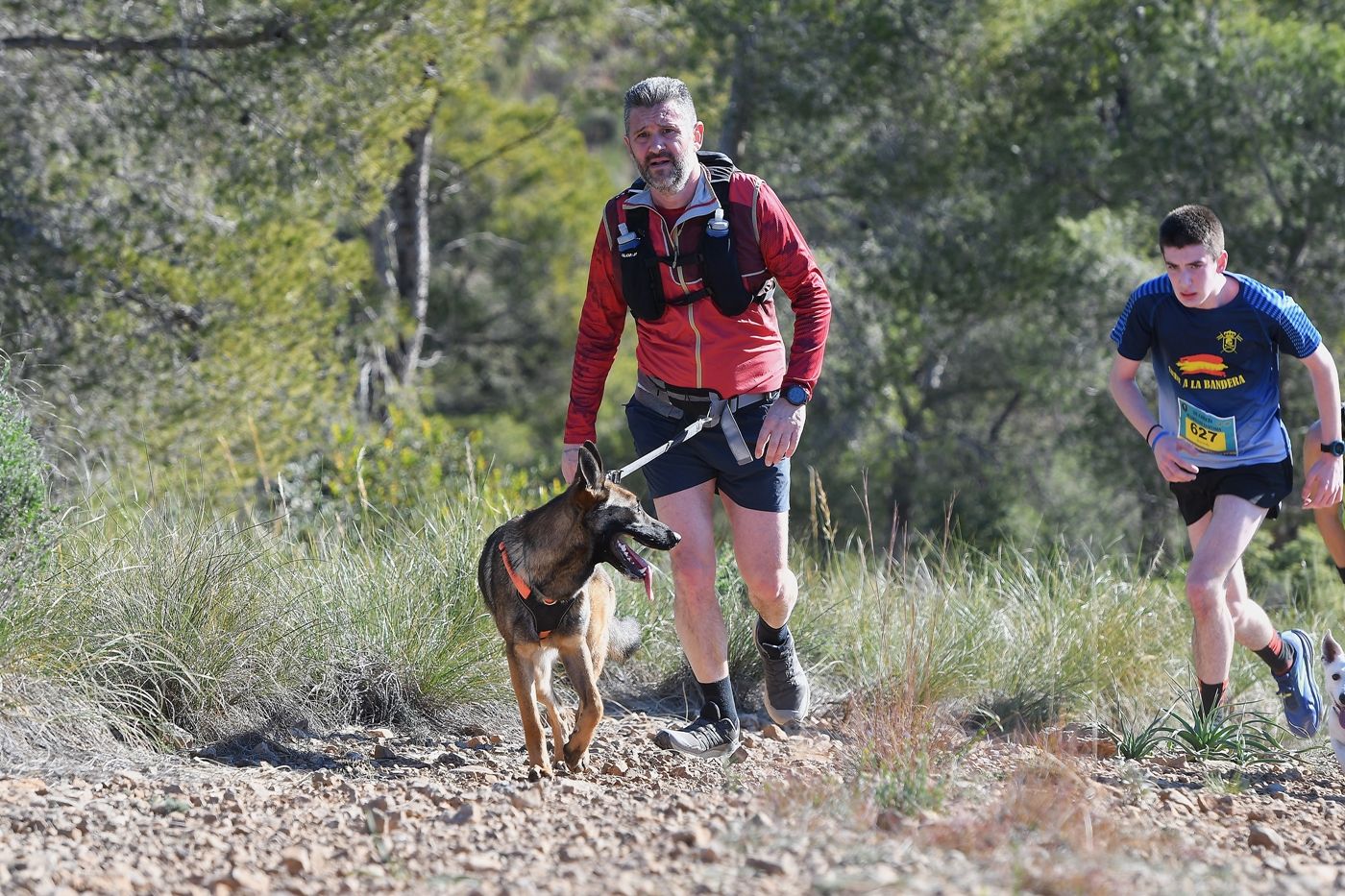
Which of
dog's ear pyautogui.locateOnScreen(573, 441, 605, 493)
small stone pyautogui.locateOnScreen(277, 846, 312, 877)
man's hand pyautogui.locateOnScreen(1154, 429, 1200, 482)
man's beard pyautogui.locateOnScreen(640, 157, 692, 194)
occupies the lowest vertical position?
small stone pyautogui.locateOnScreen(277, 846, 312, 877)

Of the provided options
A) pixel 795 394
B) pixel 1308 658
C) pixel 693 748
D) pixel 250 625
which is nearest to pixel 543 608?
pixel 693 748

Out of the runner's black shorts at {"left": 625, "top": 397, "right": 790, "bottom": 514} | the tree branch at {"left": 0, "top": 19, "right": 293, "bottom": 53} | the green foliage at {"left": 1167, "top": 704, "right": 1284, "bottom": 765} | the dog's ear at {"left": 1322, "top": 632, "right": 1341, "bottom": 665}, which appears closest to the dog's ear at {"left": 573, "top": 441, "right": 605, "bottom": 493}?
the runner's black shorts at {"left": 625, "top": 397, "right": 790, "bottom": 514}

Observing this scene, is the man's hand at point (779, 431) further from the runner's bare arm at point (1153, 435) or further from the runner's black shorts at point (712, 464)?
the runner's bare arm at point (1153, 435)

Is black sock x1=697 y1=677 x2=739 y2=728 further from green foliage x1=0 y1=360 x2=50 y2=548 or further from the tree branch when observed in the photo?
the tree branch

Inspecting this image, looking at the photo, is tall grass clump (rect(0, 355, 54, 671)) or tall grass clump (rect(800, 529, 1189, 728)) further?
tall grass clump (rect(800, 529, 1189, 728))

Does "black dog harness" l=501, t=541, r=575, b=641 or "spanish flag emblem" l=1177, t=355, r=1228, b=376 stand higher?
"spanish flag emblem" l=1177, t=355, r=1228, b=376

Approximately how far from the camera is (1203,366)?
5.41 metres

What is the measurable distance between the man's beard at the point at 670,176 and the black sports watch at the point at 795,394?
2.55 ft

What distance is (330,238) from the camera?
13727 mm

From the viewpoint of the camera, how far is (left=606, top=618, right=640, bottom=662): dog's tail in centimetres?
579

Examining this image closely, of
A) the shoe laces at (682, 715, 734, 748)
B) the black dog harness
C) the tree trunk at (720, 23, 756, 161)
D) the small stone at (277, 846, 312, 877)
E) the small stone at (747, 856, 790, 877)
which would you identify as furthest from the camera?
the tree trunk at (720, 23, 756, 161)

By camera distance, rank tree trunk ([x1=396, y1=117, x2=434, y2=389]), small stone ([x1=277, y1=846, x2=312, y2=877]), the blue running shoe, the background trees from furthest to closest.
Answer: tree trunk ([x1=396, y1=117, x2=434, y2=389])
the background trees
the blue running shoe
small stone ([x1=277, y1=846, x2=312, y2=877])

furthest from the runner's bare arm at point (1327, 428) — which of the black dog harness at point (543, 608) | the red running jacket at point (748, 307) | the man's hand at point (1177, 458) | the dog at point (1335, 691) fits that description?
the black dog harness at point (543, 608)

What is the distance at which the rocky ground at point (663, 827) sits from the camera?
342 centimetres
